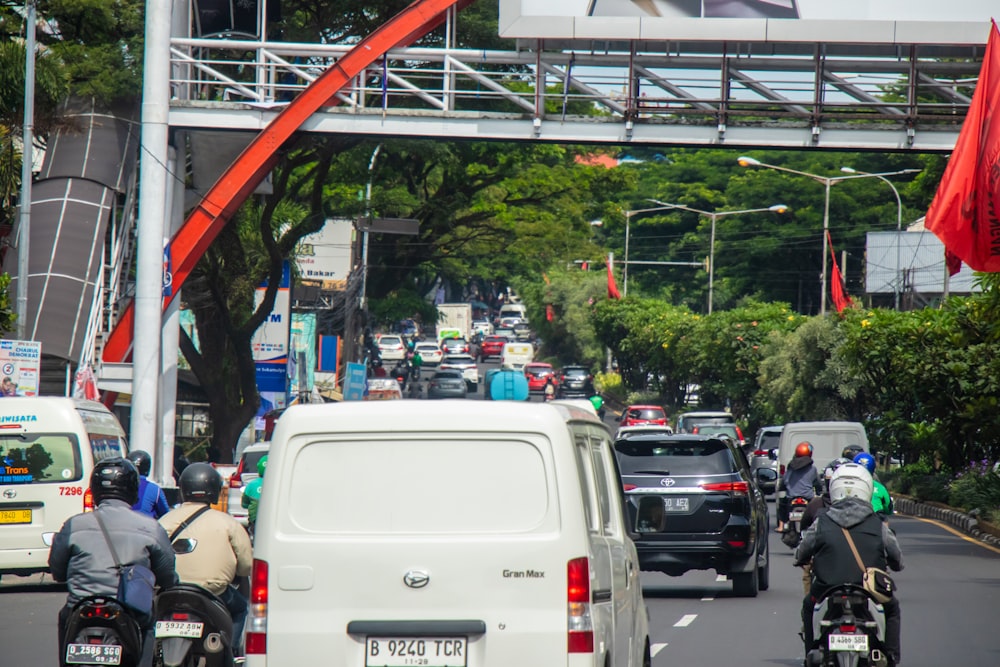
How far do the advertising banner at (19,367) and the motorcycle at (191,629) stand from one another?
16.0 meters

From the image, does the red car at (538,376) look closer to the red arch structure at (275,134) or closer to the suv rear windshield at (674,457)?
the red arch structure at (275,134)

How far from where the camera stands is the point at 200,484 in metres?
8.57

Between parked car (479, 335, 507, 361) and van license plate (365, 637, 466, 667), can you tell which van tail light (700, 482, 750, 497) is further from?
parked car (479, 335, 507, 361)

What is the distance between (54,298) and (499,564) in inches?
927

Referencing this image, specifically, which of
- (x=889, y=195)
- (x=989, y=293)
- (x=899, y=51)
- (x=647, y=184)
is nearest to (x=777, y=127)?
(x=899, y=51)

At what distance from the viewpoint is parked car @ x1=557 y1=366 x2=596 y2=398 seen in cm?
6725

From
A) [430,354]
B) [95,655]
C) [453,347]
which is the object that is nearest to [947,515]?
[95,655]

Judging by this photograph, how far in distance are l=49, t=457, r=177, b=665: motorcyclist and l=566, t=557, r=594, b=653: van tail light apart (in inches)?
105

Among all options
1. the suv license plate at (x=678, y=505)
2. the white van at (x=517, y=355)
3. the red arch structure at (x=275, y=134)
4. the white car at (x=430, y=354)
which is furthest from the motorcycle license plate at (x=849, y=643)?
the white car at (x=430, y=354)

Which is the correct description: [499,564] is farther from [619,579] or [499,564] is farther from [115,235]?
[115,235]

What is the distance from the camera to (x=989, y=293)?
22.0 meters

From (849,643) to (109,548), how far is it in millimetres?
4284

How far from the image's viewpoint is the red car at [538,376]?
6719 centimetres

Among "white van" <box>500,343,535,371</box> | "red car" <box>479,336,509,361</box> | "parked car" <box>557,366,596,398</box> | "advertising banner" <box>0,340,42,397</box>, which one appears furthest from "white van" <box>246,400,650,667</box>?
"red car" <box>479,336,509,361</box>
